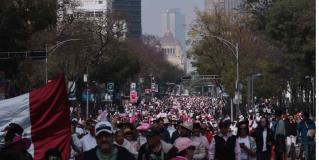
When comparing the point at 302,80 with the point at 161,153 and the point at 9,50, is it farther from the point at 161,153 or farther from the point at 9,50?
the point at 161,153

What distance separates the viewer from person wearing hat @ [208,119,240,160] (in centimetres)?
1741

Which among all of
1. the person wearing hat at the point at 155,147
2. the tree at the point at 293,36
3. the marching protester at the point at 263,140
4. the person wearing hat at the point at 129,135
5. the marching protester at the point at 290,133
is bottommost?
the marching protester at the point at 290,133

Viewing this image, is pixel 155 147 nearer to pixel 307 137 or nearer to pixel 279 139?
pixel 279 139

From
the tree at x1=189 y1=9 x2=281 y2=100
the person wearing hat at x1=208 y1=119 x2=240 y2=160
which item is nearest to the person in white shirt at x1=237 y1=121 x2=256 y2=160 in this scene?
the person wearing hat at x1=208 y1=119 x2=240 y2=160

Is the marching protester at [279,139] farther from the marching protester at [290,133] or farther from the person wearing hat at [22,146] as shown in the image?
the person wearing hat at [22,146]

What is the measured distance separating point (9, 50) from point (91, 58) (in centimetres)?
3121

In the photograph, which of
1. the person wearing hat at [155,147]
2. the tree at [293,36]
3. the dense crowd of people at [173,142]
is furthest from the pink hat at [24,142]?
the tree at [293,36]

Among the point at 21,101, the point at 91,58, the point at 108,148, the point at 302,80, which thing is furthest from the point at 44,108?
the point at 91,58

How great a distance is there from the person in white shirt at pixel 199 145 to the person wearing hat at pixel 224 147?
0.41 feet

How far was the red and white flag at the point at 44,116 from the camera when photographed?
42.3ft

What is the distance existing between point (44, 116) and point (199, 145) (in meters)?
5.12

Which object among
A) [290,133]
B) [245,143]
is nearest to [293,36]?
[290,133]

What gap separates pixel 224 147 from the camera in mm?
17484

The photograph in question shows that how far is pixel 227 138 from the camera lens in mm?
17766
